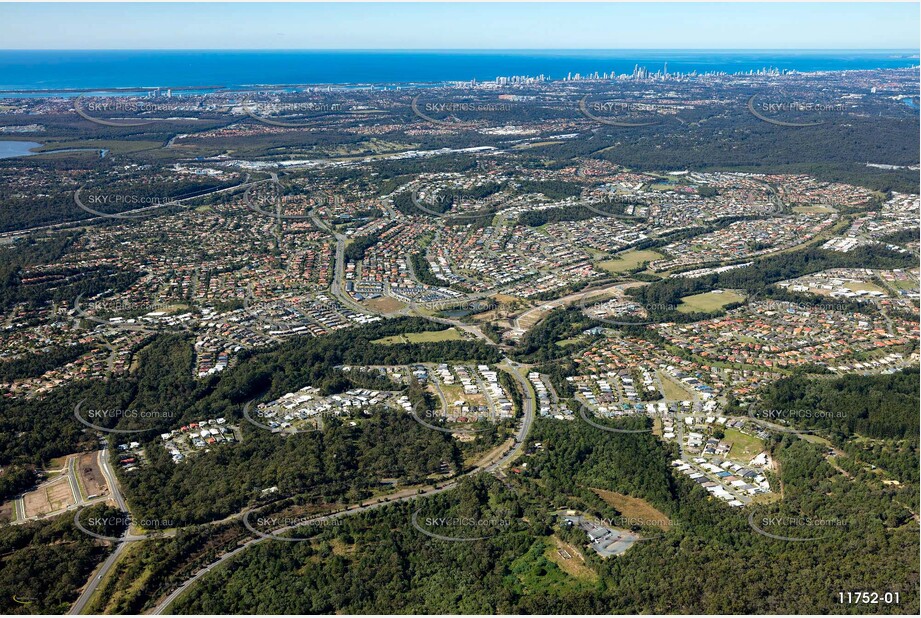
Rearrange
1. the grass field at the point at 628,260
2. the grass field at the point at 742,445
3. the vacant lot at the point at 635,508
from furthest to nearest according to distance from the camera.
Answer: the grass field at the point at 628,260 → the grass field at the point at 742,445 → the vacant lot at the point at 635,508

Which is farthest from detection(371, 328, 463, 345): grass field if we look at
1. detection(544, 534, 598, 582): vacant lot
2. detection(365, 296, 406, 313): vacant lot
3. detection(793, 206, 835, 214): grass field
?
detection(793, 206, 835, 214): grass field

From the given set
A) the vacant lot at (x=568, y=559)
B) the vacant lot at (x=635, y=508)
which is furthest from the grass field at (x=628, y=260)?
the vacant lot at (x=568, y=559)

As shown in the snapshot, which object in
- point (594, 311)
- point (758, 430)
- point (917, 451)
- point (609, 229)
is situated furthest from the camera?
point (609, 229)

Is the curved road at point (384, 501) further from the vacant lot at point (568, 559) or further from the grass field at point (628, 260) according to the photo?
the grass field at point (628, 260)

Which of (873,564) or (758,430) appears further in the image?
(758,430)

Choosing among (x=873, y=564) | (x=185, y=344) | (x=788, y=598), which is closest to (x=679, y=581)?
(x=788, y=598)

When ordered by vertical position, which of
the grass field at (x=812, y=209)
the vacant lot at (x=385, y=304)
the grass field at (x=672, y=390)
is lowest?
the grass field at (x=672, y=390)

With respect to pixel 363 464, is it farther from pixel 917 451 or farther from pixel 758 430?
pixel 917 451
